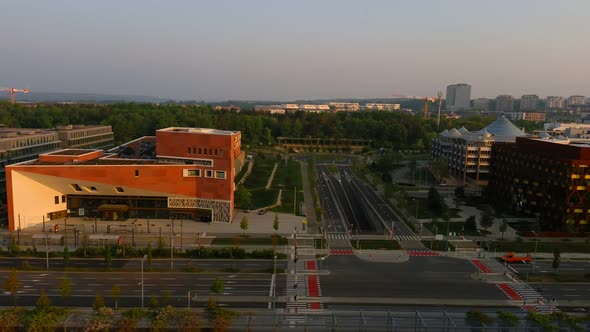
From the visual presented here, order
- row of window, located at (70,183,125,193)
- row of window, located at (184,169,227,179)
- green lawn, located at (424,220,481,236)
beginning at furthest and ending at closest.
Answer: row of window, located at (184,169,227,179), row of window, located at (70,183,125,193), green lawn, located at (424,220,481,236)

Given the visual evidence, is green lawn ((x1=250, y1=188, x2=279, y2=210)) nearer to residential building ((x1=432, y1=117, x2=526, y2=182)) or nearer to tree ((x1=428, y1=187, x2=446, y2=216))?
tree ((x1=428, y1=187, x2=446, y2=216))

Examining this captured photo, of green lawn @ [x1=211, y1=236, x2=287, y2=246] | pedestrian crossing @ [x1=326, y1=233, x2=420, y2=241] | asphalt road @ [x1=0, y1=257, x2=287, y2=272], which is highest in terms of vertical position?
pedestrian crossing @ [x1=326, y1=233, x2=420, y2=241]

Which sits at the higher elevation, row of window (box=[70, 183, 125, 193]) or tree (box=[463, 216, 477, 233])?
row of window (box=[70, 183, 125, 193])

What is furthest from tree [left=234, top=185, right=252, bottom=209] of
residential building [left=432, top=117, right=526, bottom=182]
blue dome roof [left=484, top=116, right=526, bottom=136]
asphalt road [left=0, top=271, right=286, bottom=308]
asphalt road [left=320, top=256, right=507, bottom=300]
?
blue dome roof [left=484, top=116, right=526, bottom=136]

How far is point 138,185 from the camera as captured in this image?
52.7 meters

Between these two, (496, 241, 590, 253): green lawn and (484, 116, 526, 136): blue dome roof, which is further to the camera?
(484, 116, 526, 136): blue dome roof

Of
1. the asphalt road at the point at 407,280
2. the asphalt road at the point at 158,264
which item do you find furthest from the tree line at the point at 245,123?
the asphalt road at the point at 407,280

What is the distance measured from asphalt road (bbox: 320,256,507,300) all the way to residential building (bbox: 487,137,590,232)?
60.2 feet

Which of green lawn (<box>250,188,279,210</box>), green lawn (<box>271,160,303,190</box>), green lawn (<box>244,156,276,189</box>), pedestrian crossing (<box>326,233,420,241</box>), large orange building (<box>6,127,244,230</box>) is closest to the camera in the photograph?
Answer: pedestrian crossing (<box>326,233,420,241</box>)

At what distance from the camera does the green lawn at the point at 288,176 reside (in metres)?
75.2

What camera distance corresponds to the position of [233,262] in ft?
133

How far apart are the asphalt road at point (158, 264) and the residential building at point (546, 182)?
33399 mm

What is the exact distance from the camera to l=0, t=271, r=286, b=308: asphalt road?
103ft

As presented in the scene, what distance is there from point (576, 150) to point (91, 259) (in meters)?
51.5
